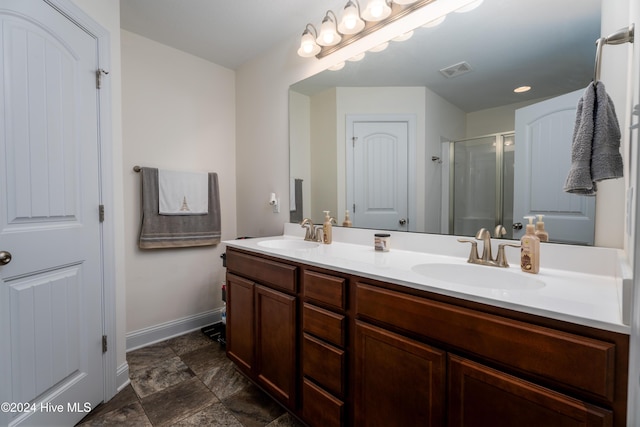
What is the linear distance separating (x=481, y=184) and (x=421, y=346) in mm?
828

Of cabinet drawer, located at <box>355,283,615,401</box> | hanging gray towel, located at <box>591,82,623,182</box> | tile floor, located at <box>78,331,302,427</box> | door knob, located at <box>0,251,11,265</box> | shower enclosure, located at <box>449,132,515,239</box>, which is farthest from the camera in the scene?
tile floor, located at <box>78,331,302,427</box>

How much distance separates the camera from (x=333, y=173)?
1.91 meters

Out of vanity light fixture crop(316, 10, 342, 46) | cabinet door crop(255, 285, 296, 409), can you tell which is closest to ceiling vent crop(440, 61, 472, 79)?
vanity light fixture crop(316, 10, 342, 46)

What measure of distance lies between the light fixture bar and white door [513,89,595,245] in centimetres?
80

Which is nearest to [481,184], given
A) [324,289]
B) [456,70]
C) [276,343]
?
[456,70]

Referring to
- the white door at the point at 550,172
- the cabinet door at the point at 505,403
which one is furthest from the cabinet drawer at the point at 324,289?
the white door at the point at 550,172

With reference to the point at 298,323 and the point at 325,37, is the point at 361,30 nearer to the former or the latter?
the point at 325,37

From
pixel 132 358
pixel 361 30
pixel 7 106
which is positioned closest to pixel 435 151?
pixel 361 30

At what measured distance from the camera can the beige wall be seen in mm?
2158

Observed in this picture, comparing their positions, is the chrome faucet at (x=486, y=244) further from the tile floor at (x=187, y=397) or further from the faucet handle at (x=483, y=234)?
the tile floor at (x=187, y=397)

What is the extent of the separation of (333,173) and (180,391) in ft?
5.54

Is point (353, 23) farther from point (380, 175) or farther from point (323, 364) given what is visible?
point (323, 364)

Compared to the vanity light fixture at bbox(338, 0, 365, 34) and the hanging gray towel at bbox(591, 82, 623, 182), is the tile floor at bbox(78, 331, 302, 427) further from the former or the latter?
the vanity light fixture at bbox(338, 0, 365, 34)

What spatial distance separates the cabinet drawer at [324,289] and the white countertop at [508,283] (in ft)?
0.17
